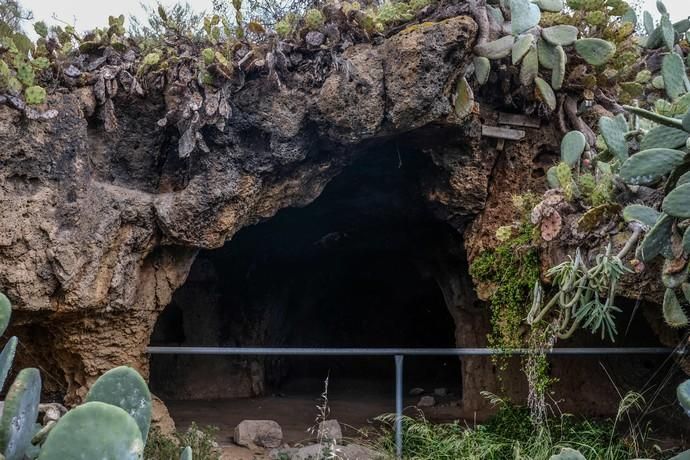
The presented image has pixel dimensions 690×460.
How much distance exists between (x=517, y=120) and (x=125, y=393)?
443cm

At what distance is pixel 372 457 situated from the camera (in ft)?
15.5

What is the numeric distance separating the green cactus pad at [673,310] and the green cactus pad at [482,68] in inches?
87.1

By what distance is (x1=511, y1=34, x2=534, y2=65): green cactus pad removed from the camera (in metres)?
4.86

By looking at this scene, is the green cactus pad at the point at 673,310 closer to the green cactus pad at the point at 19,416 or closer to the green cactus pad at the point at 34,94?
the green cactus pad at the point at 19,416

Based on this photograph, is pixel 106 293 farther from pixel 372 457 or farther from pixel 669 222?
pixel 669 222

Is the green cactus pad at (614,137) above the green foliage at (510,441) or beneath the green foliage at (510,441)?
above

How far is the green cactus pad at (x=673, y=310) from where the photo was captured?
11.7 ft

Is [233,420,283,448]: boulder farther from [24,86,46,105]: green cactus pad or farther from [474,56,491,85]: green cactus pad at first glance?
[474,56,491,85]: green cactus pad

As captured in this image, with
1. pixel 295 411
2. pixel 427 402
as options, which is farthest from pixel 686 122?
pixel 427 402

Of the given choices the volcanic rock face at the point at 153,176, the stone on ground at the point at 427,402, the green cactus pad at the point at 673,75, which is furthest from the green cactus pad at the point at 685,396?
the stone on ground at the point at 427,402

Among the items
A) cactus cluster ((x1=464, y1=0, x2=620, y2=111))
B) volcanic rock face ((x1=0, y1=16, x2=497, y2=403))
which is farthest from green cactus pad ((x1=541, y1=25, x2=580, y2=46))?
volcanic rock face ((x1=0, y1=16, x2=497, y2=403))

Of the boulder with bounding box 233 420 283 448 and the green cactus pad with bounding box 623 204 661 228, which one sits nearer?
the green cactus pad with bounding box 623 204 661 228

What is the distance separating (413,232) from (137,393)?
6.54 metres

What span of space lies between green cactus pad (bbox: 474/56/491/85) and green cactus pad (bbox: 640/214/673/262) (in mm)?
1976
